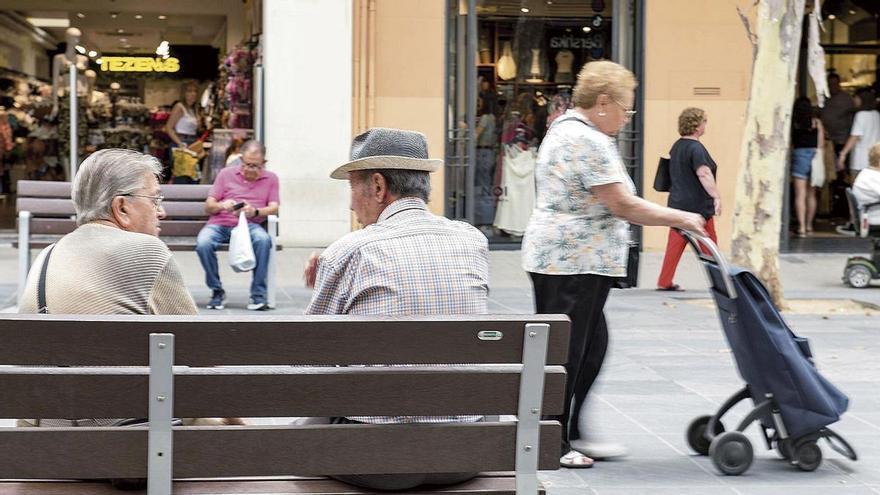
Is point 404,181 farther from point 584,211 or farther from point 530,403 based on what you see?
point 584,211

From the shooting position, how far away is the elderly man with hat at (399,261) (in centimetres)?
366

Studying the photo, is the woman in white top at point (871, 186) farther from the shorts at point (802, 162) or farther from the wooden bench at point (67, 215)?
the wooden bench at point (67, 215)

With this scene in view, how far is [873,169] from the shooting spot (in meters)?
12.5

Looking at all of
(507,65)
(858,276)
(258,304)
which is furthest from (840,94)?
(258,304)

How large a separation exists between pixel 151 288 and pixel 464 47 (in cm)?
1242

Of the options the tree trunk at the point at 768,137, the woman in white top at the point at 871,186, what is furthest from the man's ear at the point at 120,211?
the woman in white top at the point at 871,186

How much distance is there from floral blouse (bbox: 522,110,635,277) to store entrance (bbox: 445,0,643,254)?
10.3m

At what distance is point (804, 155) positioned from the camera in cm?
1759

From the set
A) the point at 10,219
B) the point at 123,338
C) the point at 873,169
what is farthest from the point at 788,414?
the point at 10,219

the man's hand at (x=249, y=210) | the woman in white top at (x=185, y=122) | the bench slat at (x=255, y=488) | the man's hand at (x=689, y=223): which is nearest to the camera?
the bench slat at (x=255, y=488)

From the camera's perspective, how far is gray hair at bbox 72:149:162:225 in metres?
3.80

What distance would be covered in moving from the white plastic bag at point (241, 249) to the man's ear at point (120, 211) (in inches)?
249

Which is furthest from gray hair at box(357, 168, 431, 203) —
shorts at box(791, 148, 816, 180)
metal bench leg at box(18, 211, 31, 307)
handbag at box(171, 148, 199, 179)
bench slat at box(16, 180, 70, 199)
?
shorts at box(791, 148, 816, 180)

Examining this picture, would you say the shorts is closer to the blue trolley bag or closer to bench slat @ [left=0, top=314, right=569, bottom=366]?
the blue trolley bag
